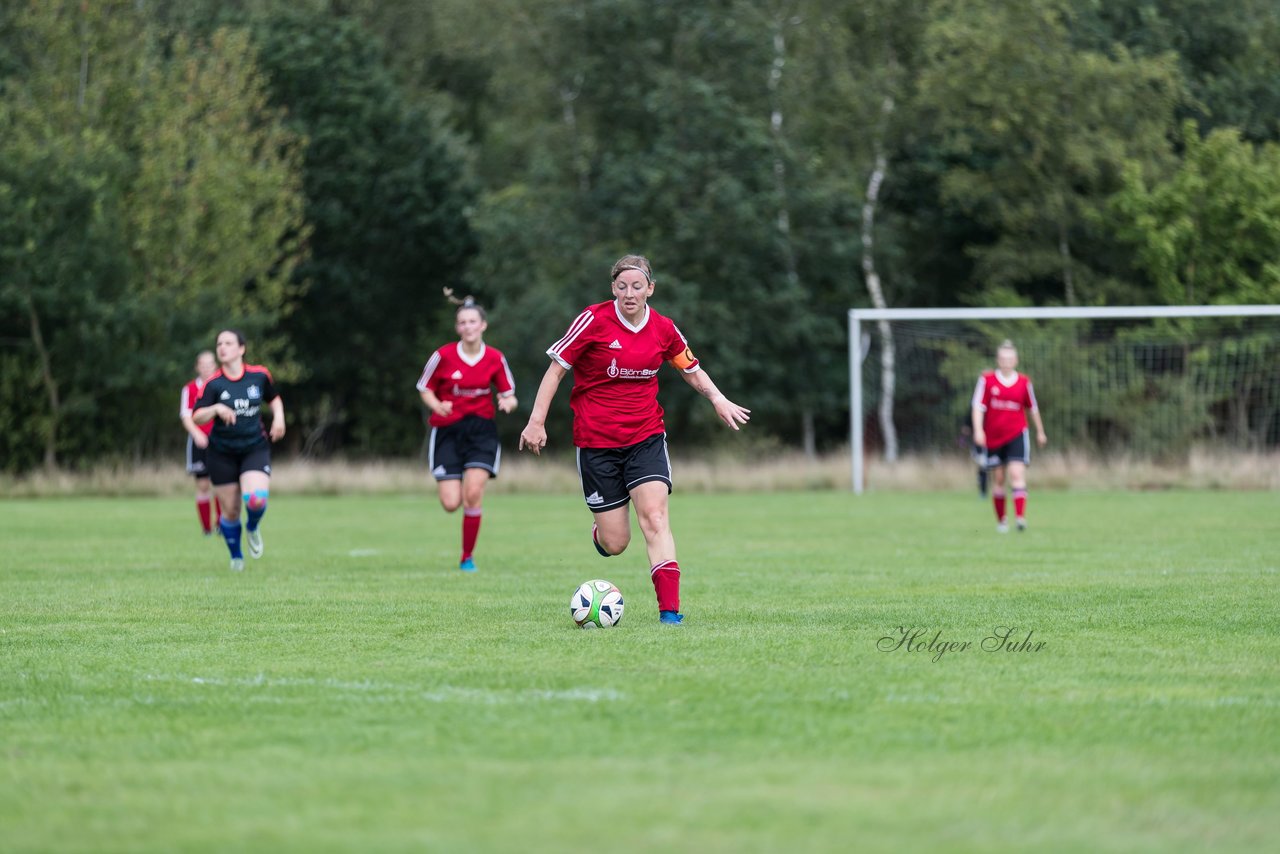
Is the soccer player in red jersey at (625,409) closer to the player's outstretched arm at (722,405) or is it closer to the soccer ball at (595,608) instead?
the player's outstretched arm at (722,405)

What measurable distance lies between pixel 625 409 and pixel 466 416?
4533mm

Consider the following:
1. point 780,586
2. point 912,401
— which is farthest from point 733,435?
point 780,586

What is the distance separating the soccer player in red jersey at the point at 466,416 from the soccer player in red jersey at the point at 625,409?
422 centimetres

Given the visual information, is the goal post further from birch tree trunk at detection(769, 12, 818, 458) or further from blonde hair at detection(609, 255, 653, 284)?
blonde hair at detection(609, 255, 653, 284)

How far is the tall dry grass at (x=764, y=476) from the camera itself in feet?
91.2

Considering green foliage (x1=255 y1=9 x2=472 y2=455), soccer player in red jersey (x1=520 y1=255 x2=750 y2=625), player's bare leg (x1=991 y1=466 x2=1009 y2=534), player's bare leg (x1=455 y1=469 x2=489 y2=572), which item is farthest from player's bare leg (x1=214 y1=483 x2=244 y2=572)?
green foliage (x1=255 y1=9 x2=472 y2=455)

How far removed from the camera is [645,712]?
6.09 meters

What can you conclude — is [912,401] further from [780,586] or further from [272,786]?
[272,786]

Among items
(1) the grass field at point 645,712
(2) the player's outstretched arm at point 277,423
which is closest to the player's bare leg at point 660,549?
A: (1) the grass field at point 645,712

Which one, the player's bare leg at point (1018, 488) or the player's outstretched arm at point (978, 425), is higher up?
the player's outstretched arm at point (978, 425)

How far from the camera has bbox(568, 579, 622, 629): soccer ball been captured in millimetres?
8781

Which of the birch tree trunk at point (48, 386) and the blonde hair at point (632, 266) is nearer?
the blonde hair at point (632, 266)

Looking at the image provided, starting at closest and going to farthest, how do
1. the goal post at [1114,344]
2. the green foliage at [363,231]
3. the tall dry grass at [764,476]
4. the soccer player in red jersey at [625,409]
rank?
the soccer player in red jersey at [625,409]
the goal post at [1114,344]
the tall dry grass at [764,476]
the green foliage at [363,231]

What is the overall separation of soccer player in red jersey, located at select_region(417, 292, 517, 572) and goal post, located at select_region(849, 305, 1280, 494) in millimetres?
14148
